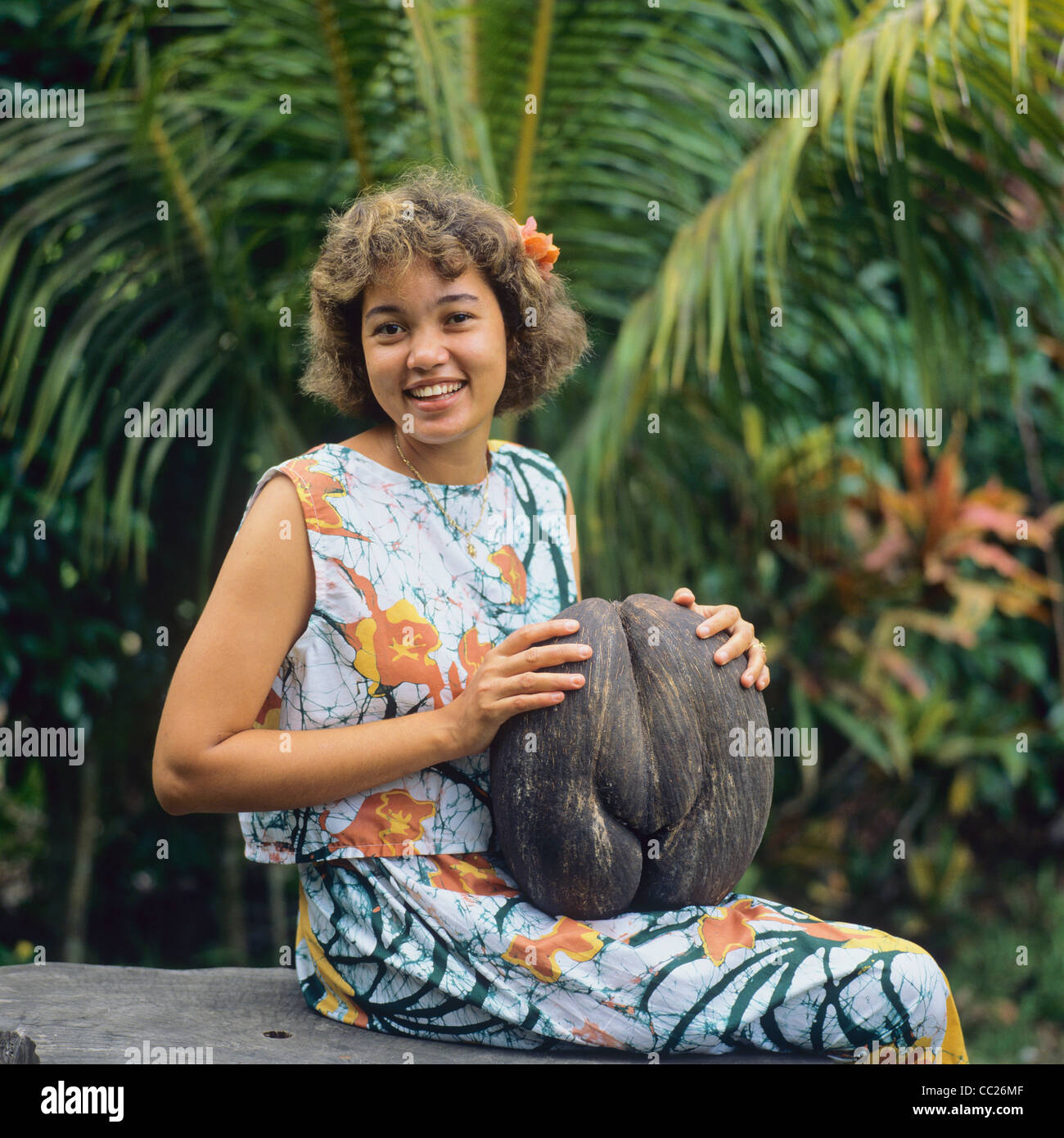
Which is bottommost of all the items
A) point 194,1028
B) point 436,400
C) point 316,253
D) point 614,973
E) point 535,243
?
point 194,1028

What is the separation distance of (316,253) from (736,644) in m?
2.06

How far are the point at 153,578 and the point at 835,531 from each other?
2.46m

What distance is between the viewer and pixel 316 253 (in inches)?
132

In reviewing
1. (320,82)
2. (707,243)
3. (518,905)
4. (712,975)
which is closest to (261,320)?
(320,82)

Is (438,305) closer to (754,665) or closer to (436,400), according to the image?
(436,400)

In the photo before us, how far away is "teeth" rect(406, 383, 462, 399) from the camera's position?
1.93 m

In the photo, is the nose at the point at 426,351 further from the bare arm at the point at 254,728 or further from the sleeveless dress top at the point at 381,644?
the bare arm at the point at 254,728

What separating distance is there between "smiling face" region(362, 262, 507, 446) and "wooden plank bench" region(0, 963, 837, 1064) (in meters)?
1.01

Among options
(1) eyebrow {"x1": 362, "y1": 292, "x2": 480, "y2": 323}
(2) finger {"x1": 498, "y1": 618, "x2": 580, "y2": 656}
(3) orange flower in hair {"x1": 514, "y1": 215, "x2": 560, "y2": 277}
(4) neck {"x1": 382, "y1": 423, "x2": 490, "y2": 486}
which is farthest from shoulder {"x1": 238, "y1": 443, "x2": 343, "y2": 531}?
(3) orange flower in hair {"x1": 514, "y1": 215, "x2": 560, "y2": 277}

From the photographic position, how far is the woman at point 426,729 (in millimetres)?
1753

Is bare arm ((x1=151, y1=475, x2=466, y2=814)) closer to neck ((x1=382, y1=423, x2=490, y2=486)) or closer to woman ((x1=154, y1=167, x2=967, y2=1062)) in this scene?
woman ((x1=154, y1=167, x2=967, y2=1062))

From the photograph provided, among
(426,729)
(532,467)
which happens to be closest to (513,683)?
(426,729)

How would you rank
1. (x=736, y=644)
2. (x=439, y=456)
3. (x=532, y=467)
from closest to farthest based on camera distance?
(x=736, y=644) → (x=439, y=456) → (x=532, y=467)

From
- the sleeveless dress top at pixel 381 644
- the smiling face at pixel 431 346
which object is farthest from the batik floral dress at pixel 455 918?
the smiling face at pixel 431 346
